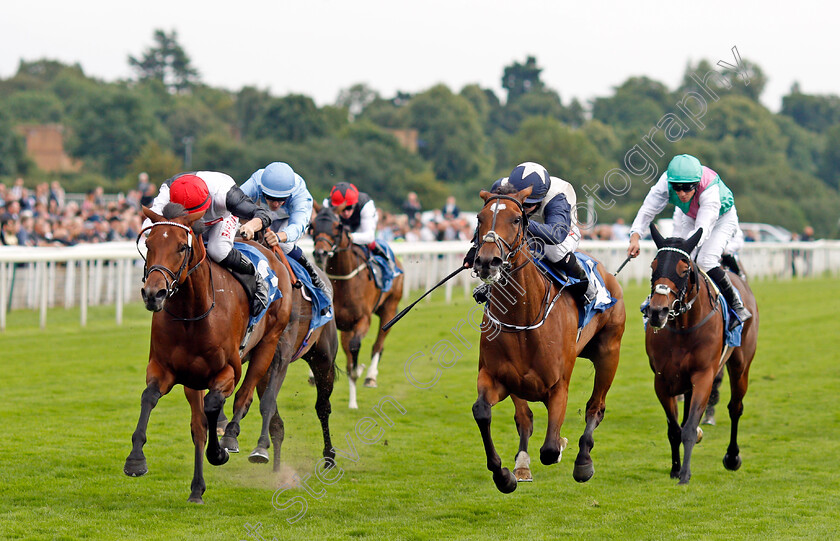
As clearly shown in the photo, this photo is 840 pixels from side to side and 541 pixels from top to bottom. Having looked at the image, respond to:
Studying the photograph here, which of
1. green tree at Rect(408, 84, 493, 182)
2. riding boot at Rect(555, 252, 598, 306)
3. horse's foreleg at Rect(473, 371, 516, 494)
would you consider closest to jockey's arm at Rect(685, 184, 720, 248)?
riding boot at Rect(555, 252, 598, 306)

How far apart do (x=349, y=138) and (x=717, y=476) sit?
Answer: 5004 centimetres

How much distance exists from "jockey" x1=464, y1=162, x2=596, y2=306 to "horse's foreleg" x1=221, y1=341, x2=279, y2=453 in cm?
144

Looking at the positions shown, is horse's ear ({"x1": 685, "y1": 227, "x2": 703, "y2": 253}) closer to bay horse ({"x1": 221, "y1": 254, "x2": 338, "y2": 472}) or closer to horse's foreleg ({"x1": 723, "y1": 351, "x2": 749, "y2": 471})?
horse's foreleg ({"x1": 723, "y1": 351, "x2": 749, "y2": 471})

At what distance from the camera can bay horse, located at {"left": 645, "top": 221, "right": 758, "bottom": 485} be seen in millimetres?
6141

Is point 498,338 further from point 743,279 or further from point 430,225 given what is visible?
point 430,225

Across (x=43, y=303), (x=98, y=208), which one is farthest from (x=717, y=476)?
(x=98, y=208)

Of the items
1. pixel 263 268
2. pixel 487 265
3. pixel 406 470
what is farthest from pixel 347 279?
pixel 487 265

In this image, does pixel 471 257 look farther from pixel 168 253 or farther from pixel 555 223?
pixel 168 253

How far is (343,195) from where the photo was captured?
9078 mm

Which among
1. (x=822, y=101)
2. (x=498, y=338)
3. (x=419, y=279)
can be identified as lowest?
(x=419, y=279)

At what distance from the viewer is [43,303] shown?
1232cm

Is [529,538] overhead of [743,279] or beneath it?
beneath

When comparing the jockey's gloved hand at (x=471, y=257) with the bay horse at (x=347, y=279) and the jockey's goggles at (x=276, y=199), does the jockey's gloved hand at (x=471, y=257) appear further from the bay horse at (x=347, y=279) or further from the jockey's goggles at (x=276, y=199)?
the bay horse at (x=347, y=279)

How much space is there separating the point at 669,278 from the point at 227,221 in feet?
8.45
